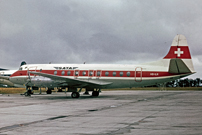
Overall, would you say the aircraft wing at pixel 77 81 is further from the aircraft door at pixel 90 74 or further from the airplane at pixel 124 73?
the aircraft door at pixel 90 74

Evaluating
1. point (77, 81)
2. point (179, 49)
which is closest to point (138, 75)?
point (179, 49)

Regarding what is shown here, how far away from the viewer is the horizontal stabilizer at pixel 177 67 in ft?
107

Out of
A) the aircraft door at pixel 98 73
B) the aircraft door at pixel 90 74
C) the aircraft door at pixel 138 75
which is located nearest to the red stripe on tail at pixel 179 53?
the aircraft door at pixel 138 75

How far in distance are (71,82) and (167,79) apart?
37.4ft

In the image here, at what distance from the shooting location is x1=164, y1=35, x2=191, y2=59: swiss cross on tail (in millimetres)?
33925

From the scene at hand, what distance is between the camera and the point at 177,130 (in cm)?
1018

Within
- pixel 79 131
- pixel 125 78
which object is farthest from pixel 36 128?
pixel 125 78

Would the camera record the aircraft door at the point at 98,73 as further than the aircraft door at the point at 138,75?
Yes

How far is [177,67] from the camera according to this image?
32531mm

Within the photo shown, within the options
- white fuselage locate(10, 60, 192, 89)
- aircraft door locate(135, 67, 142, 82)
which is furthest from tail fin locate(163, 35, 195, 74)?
aircraft door locate(135, 67, 142, 82)

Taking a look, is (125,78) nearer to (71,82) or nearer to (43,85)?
(71,82)

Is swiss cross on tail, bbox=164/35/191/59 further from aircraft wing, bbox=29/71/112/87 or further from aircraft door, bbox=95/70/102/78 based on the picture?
aircraft wing, bbox=29/71/112/87

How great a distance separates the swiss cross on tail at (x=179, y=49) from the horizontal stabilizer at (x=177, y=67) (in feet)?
5.02

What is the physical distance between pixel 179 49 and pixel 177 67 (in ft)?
9.11
